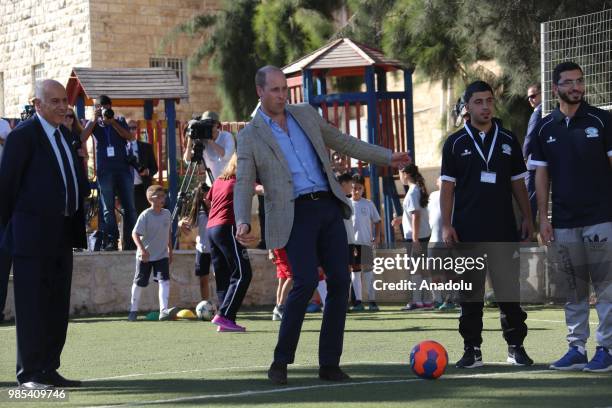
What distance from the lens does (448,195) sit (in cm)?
942

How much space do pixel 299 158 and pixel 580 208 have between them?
1.92 meters

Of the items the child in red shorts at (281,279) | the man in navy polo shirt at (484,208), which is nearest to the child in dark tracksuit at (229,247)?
the child in red shorts at (281,279)

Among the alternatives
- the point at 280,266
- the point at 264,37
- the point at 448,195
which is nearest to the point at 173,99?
the point at 280,266

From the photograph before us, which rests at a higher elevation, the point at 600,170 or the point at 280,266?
the point at 600,170

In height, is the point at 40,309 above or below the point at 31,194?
below

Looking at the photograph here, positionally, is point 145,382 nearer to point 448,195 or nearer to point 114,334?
point 448,195

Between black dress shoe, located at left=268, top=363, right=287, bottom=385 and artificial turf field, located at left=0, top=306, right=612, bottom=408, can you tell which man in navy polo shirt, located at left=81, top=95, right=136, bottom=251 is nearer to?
artificial turf field, located at left=0, top=306, right=612, bottom=408

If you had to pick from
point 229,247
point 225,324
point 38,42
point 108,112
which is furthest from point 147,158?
point 38,42

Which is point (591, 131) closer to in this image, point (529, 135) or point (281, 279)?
point (529, 135)

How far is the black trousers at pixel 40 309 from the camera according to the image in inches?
344

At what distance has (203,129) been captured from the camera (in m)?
15.7

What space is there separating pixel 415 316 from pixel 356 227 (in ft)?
7.13

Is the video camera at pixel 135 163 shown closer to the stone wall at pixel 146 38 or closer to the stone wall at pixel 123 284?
the stone wall at pixel 123 284

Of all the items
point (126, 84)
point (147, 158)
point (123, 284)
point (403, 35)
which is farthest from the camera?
point (403, 35)
